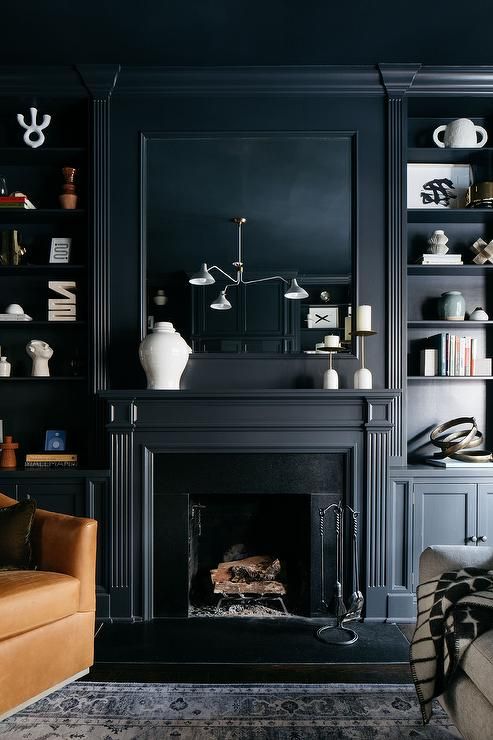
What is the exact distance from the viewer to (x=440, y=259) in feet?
10.6

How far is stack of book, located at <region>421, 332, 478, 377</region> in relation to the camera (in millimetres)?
3230

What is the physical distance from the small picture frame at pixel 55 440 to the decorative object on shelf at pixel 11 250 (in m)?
1.02

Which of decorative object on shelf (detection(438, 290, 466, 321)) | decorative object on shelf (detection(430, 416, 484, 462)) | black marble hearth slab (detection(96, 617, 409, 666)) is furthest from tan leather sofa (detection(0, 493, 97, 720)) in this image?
decorative object on shelf (detection(438, 290, 466, 321))

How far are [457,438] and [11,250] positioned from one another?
285cm

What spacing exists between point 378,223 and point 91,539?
7.50 ft

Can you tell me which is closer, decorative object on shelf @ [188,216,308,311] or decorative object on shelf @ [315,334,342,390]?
decorative object on shelf @ [315,334,342,390]

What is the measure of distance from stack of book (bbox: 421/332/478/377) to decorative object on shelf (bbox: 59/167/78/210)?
2320 millimetres

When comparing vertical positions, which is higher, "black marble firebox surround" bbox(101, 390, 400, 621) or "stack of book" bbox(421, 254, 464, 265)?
"stack of book" bbox(421, 254, 464, 265)

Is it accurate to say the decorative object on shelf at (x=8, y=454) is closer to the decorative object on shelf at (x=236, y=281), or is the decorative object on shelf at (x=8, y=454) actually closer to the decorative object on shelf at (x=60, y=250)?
the decorative object on shelf at (x=60, y=250)

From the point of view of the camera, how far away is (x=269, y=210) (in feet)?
10.5

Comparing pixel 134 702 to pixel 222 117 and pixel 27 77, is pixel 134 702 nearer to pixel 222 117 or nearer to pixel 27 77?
pixel 222 117

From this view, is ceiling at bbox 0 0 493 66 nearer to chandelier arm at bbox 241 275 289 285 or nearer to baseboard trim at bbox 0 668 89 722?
chandelier arm at bbox 241 275 289 285

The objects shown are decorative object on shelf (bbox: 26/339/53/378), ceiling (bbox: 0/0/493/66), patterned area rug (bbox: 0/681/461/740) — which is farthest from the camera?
decorative object on shelf (bbox: 26/339/53/378)

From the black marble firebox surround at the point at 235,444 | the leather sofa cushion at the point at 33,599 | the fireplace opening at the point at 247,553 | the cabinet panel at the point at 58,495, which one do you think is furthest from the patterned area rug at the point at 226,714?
the cabinet panel at the point at 58,495
